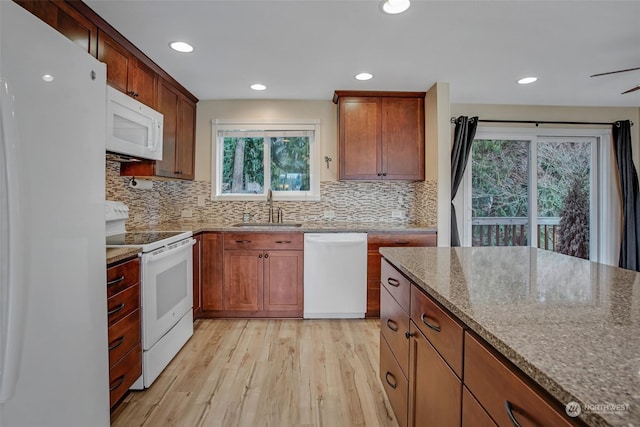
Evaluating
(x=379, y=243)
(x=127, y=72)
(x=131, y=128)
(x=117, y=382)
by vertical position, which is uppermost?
(x=127, y=72)

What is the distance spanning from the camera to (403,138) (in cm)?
341

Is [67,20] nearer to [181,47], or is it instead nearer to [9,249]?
[181,47]

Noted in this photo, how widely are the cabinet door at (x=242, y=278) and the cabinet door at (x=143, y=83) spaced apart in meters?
1.50

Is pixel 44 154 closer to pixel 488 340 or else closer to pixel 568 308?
pixel 488 340

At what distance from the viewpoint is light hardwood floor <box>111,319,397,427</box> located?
1.74 m

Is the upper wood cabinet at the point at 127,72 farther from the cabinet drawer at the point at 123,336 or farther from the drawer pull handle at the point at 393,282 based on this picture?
the drawer pull handle at the point at 393,282

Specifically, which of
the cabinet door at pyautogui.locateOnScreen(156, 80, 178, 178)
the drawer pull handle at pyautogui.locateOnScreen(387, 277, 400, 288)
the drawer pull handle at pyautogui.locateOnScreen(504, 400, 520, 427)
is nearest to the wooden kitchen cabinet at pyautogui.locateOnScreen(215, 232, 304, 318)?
the cabinet door at pyautogui.locateOnScreen(156, 80, 178, 178)

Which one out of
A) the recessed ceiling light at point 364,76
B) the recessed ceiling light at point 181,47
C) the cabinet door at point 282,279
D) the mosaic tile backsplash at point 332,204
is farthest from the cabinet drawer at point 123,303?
the recessed ceiling light at point 364,76

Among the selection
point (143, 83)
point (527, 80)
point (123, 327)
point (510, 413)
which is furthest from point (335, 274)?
point (527, 80)

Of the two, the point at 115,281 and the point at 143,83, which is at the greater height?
the point at 143,83

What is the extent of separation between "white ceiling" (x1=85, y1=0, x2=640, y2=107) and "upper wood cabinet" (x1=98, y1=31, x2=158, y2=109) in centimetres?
11

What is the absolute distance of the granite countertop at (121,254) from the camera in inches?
64.9

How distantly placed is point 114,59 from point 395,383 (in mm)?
2664

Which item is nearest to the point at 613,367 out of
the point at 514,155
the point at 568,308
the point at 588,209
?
the point at 568,308
